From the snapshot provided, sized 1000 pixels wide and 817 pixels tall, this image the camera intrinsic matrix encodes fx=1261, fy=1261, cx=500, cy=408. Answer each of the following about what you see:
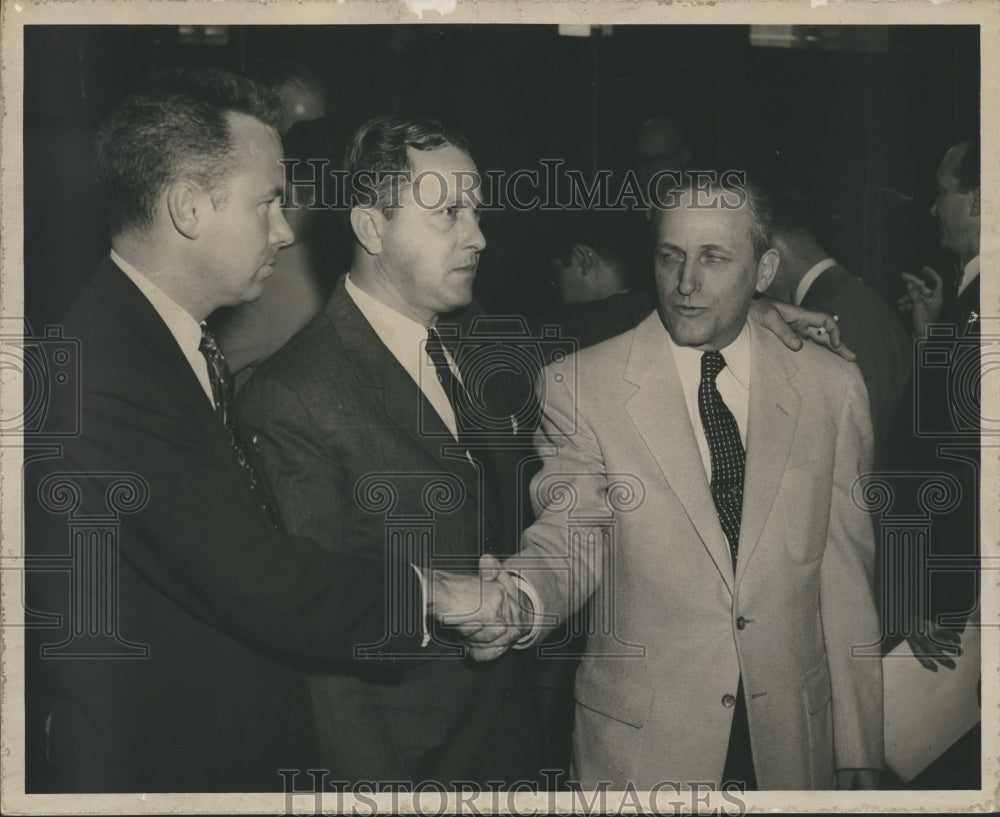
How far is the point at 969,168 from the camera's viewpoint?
348 centimetres

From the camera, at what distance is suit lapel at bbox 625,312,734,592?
3.30m

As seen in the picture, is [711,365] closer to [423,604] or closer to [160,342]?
[423,604]

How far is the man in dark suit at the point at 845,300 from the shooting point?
3398 mm

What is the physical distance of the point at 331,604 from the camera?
3270 millimetres

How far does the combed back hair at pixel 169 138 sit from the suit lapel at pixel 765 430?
4.76 feet

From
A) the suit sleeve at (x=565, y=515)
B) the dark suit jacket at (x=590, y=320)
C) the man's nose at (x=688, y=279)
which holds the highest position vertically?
the man's nose at (x=688, y=279)

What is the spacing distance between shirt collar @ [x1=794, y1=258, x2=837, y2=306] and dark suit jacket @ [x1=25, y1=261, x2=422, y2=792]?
1.34 metres

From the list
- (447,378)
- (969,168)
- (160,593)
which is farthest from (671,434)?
(160,593)

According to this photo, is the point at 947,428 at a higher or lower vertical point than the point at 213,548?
higher

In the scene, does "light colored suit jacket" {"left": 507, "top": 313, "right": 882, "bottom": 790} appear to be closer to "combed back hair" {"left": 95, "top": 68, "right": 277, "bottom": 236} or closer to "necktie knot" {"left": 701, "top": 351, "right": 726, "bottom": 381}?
"necktie knot" {"left": 701, "top": 351, "right": 726, "bottom": 381}

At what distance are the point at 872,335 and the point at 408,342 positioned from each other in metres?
1.27

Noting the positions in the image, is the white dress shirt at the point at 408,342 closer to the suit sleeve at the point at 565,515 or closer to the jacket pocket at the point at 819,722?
the suit sleeve at the point at 565,515

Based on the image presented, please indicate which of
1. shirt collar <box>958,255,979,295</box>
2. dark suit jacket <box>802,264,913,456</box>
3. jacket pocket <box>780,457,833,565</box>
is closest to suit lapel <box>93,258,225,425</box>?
jacket pocket <box>780,457,833,565</box>

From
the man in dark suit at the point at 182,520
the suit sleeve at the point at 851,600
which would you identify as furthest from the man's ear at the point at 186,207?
the suit sleeve at the point at 851,600
